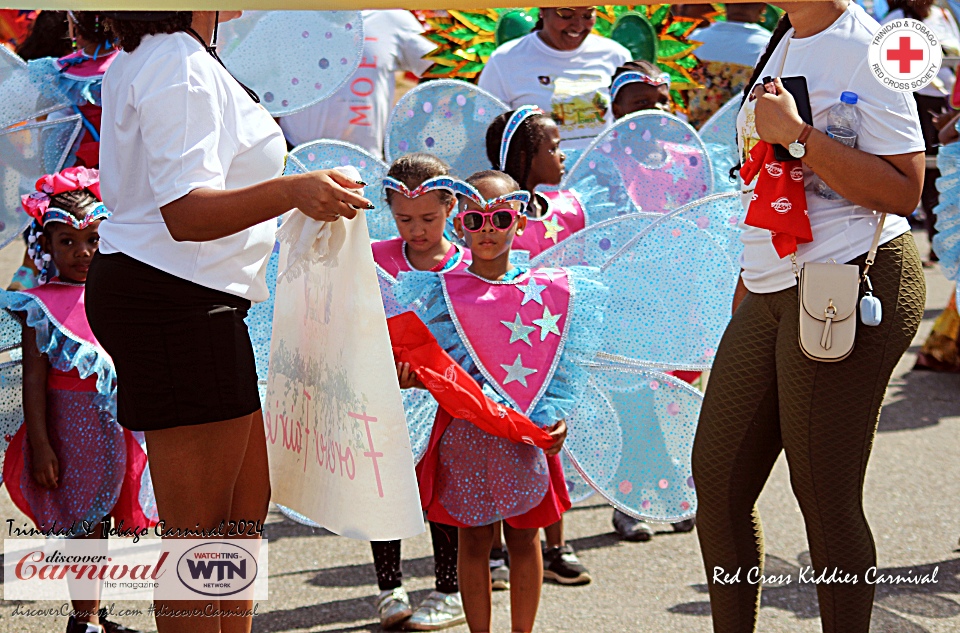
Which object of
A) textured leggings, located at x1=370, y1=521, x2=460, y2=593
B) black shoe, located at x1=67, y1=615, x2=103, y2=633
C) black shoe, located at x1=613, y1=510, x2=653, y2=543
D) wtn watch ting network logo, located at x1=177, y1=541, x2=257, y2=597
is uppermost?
wtn watch ting network logo, located at x1=177, y1=541, x2=257, y2=597

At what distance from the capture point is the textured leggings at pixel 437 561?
11.3 ft

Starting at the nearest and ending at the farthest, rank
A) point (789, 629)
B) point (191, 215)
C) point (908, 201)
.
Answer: point (191, 215) → point (908, 201) → point (789, 629)

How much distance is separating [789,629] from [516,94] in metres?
2.58

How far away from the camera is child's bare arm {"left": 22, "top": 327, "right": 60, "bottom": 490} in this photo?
126 inches

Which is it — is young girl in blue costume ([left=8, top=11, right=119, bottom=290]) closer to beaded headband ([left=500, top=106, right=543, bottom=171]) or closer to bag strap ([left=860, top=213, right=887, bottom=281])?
beaded headband ([left=500, top=106, right=543, bottom=171])

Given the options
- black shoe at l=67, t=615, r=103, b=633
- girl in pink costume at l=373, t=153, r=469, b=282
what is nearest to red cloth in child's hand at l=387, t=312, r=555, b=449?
girl in pink costume at l=373, t=153, r=469, b=282

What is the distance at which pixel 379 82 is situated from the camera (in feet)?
17.8

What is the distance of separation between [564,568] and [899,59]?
2.09 metres

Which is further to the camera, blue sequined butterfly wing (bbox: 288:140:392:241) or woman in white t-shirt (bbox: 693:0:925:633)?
blue sequined butterfly wing (bbox: 288:140:392:241)

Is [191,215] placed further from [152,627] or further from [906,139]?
[152,627]

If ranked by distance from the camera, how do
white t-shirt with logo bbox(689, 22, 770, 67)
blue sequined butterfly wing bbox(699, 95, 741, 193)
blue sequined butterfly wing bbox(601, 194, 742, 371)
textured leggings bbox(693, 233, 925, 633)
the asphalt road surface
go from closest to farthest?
textured leggings bbox(693, 233, 925, 633)
the asphalt road surface
blue sequined butterfly wing bbox(601, 194, 742, 371)
blue sequined butterfly wing bbox(699, 95, 741, 193)
white t-shirt with logo bbox(689, 22, 770, 67)

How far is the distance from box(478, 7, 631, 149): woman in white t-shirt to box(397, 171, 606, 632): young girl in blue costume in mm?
1600

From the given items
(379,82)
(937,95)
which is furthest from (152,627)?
(937,95)

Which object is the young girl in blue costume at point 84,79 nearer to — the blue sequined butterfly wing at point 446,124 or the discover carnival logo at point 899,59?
the blue sequined butterfly wing at point 446,124
